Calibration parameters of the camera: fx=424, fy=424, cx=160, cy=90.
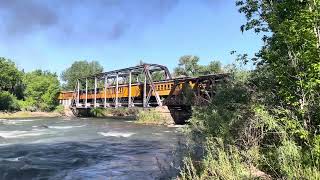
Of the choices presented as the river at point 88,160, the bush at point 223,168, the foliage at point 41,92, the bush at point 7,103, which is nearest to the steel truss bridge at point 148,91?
the foliage at point 41,92

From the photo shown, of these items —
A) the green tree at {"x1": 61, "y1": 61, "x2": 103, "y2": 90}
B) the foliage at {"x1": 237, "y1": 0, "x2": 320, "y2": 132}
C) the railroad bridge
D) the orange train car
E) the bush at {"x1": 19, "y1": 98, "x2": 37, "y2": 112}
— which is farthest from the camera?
the green tree at {"x1": 61, "y1": 61, "x2": 103, "y2": 90}

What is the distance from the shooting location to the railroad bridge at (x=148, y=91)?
Answer: 1939 inches

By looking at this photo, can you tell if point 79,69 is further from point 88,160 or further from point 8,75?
point 88,160

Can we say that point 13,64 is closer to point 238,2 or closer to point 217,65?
point 217,65

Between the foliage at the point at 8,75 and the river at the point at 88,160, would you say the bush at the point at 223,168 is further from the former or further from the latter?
the foliage at the point at 8,75

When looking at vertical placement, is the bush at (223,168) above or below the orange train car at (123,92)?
below

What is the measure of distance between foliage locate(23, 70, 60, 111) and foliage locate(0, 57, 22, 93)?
3.35 m

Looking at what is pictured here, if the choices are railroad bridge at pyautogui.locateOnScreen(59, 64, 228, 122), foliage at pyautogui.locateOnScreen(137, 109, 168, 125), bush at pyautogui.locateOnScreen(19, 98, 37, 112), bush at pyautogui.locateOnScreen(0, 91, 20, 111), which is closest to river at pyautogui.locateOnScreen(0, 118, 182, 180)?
railroad bridge at pyautogui.locateOnScreen(59, 64, 228, 122)

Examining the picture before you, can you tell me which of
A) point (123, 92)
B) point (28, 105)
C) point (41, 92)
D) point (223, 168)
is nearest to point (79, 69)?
point (41, 92)

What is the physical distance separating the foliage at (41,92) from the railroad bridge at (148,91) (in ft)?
17.7

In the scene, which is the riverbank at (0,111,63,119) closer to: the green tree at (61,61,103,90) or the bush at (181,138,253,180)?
the green tree at (61,61,103,90)

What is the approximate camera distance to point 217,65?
105000 millimetres

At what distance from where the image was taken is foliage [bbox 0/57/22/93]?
328 feet

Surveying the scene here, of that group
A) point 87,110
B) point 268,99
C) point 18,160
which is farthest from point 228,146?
point 87,110
